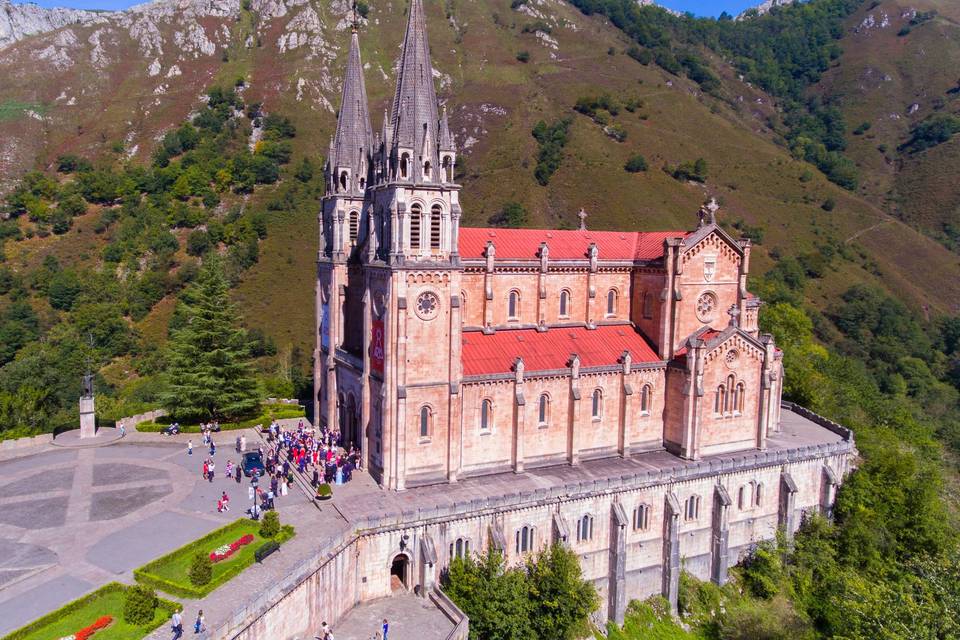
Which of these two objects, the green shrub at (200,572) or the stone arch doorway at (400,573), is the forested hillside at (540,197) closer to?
the stone arch doorway at (400,573)

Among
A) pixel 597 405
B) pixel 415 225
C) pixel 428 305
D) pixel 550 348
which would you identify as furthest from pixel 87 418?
pixel 597 405

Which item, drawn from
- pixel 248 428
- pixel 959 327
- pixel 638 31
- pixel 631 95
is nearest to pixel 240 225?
pixel 248 428

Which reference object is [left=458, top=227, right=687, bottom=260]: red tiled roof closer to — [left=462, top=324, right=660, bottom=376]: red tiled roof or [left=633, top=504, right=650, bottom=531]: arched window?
[left=462, top=324, right=660, bottom=376]: red tiled roof

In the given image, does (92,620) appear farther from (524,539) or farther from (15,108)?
(15,108)

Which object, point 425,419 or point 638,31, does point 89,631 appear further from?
point 638,31

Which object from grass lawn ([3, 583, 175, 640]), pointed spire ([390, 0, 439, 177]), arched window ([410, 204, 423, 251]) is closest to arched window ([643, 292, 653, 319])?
arched window ([410, 204, 423, 251])

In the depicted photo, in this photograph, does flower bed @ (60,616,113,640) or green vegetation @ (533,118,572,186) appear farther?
green vegetation @ (533,118,572,186)
